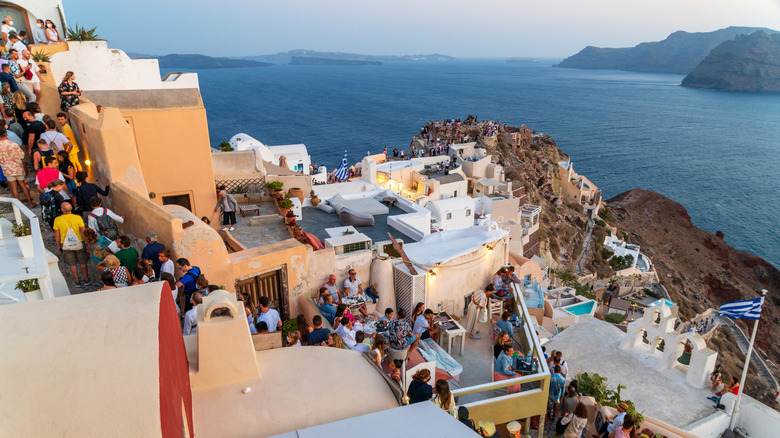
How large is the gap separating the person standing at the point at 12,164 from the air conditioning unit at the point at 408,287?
927cm

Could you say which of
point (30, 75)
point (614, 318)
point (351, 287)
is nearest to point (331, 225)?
point (351, 287)

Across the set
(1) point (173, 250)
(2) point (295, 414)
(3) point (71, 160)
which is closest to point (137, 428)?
(2) point (295, 414)

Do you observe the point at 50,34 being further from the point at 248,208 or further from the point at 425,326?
the point at 425,326

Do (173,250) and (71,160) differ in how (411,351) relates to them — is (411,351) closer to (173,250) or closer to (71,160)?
(173,250)

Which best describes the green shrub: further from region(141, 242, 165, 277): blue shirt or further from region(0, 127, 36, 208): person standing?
region(0, 127, 36, 208): person standing

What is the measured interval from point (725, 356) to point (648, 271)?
15.6 metres

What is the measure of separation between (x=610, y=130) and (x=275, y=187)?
129m

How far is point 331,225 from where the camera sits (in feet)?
58.1

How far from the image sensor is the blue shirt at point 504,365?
10.5 m

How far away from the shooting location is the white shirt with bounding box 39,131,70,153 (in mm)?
11023

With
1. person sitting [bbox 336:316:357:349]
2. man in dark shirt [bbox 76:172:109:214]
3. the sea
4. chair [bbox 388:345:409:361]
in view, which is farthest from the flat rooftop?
the sea

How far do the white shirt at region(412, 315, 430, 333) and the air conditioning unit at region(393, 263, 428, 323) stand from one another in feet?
5.35

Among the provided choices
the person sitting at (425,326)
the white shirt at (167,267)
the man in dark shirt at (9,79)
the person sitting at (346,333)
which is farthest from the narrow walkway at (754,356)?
the man in dark shirt at (9,79)

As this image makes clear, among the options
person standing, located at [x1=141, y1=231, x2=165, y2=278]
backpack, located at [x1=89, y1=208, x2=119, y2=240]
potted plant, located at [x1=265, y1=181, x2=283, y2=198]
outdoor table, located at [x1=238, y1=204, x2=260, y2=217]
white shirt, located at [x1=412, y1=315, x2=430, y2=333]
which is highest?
backpack, located at [x1=89, y1=208, x2=119, y2=240]
